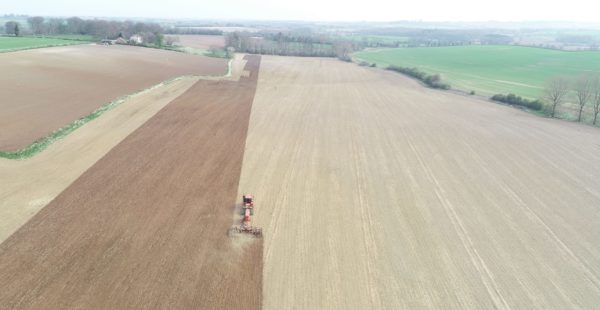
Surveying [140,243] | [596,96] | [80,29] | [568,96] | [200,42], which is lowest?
[140,243]

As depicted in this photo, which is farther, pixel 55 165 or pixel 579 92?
pixel 579 92

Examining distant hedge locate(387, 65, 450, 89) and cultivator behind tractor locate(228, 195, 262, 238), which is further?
distant hedge locate(387, 65, 450, 89)

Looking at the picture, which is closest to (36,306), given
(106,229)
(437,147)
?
(106,229)

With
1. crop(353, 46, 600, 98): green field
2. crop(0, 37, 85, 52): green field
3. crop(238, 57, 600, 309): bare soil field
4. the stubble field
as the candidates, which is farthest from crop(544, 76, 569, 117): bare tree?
crop(0, 37, 85, 52): green field

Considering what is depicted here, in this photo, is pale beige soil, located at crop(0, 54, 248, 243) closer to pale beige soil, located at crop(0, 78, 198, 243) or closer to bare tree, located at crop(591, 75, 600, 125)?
pale beige soil, located at crop(0, 78, 198, 243)

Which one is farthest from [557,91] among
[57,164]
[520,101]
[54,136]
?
[54,136]

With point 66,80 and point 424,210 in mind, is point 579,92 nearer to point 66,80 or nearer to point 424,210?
point 424,210
